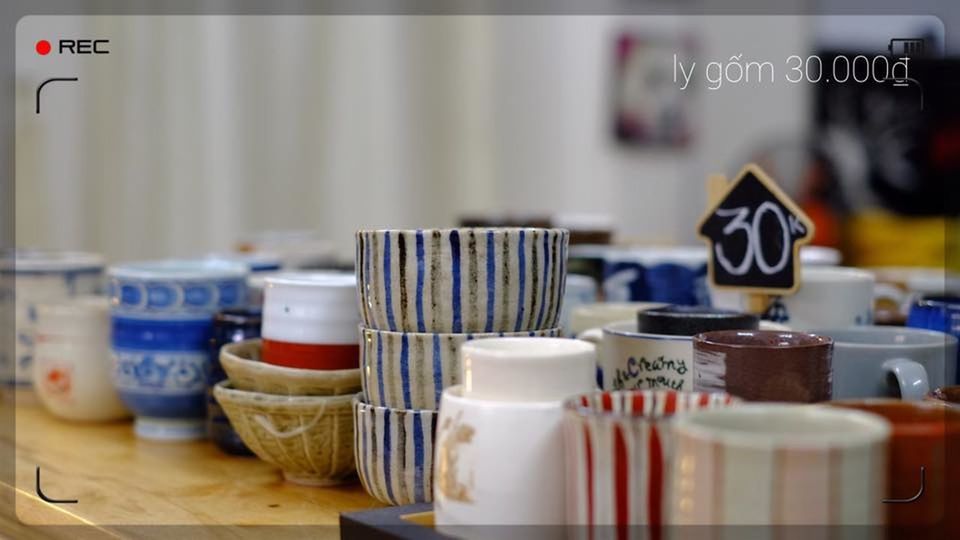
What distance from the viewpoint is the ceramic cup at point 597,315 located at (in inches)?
48.7

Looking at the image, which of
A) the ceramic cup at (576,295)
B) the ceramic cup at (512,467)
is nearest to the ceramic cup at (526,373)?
the ceramic cup at (512,467)

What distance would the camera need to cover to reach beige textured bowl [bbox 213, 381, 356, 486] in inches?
41.6

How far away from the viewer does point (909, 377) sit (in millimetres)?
927

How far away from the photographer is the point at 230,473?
116cm

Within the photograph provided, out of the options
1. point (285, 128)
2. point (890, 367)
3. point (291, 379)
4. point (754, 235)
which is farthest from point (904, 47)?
point (285, 128)

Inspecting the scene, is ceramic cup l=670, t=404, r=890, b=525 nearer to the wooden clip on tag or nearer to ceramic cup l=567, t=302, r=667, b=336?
the wooden clip on tag

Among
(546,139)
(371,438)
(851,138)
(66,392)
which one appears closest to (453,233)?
(371,438)

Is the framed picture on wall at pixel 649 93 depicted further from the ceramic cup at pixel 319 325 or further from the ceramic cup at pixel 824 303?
the ceramic cup at pixel 319 325

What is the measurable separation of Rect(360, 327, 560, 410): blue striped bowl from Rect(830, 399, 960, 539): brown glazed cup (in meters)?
0.30

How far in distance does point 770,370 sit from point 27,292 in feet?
3.87

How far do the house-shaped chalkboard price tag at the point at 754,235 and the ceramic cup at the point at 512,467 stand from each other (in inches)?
17.1

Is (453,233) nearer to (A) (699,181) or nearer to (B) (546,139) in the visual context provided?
(B) (546,139)

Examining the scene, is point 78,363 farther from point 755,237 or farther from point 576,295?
point 755,237

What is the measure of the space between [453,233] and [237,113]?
2.15 m
